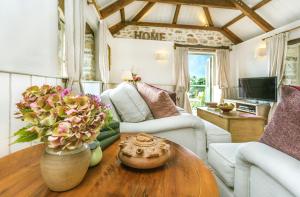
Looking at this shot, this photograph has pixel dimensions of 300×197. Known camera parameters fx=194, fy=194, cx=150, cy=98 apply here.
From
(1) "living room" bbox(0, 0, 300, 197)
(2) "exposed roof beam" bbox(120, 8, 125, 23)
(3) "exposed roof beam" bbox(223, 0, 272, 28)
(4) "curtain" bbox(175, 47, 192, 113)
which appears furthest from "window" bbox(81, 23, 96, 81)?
(3) "exposed roof beam" bbox(223, 0, 272, 28)

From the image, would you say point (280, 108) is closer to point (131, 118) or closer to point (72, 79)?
point (131, 118)

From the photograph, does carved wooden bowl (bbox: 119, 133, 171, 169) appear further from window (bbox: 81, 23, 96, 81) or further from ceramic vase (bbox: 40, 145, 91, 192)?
window (bbox: 81, 23, 96, 81)

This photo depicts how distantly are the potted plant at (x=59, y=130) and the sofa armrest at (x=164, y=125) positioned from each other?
1.10m

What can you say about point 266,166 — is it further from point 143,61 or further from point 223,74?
point 223,74

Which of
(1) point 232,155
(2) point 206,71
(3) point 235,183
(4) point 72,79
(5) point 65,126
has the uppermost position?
(2) point 206,71

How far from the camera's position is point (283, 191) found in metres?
0.86

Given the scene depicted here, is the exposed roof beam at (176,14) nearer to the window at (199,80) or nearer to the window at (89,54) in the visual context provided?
the window at (199,80)

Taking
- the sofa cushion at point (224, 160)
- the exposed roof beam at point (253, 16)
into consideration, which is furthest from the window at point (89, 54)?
the exposed roof beam at point (253, 16)

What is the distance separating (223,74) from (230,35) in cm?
124

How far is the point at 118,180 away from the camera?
723 mm

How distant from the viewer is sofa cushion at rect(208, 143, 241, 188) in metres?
1.29

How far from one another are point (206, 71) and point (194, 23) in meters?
1.53

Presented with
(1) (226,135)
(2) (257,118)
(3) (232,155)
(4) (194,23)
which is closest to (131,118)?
(3) (232,155)

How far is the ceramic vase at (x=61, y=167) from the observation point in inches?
23.6
